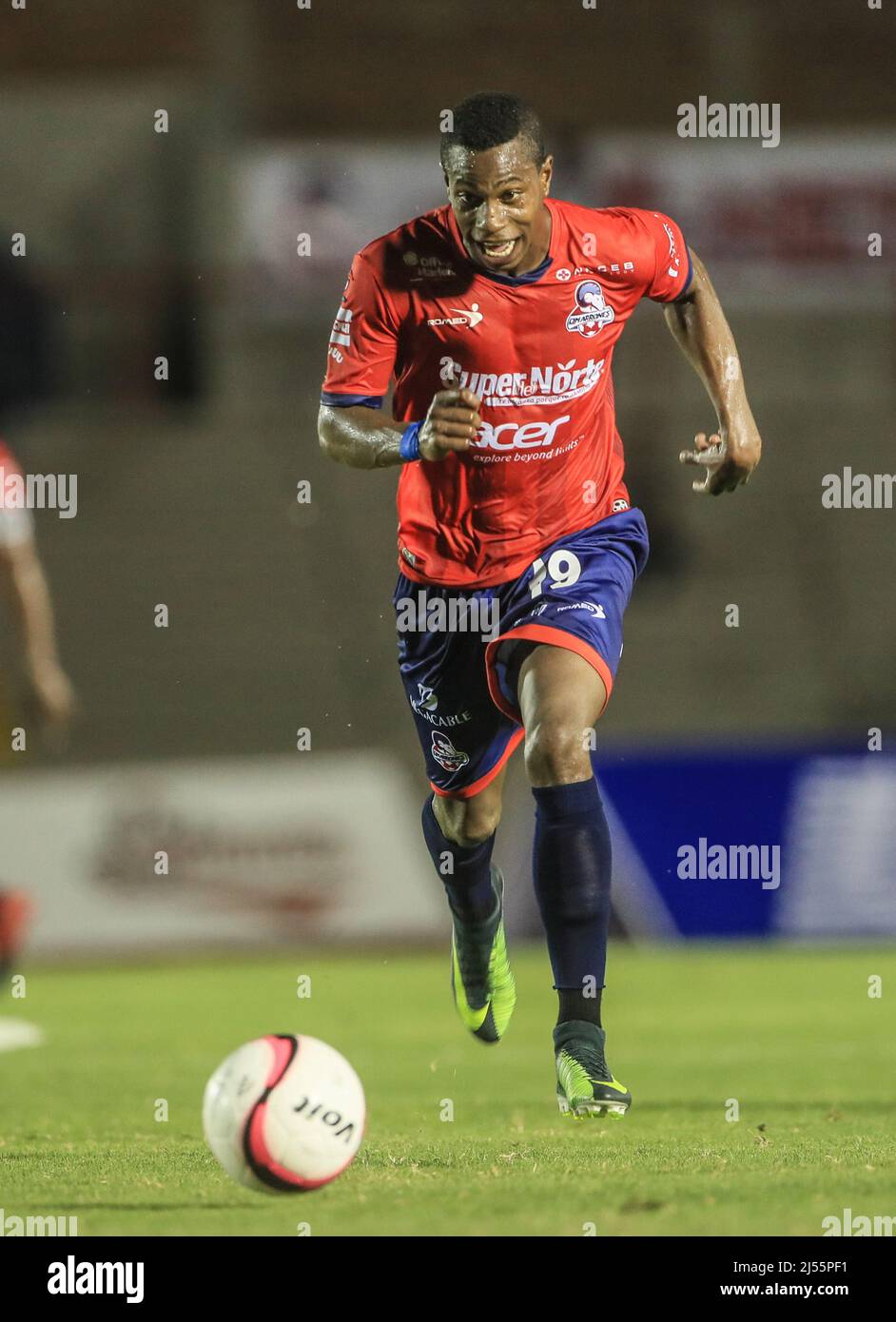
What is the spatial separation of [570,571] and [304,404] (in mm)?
12917

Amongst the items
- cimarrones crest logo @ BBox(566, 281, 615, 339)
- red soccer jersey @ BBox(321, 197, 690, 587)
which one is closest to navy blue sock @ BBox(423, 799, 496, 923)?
red soccer jersey @ BBox(321, 197, 690, 587)

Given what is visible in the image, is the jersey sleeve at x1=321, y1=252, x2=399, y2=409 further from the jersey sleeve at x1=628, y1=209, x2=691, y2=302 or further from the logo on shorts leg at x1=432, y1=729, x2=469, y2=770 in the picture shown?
the logo on shorts leg at x1=432, y1=729, x2=469, y2=770

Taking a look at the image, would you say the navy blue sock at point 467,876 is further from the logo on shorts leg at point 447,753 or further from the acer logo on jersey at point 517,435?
the acer logo on jersey at point 517,435

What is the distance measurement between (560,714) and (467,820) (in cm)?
115

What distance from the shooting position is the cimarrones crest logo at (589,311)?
581 centimetres

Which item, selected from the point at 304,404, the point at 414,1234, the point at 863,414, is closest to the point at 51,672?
the point at 414,1234

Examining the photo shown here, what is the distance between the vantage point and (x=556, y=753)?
5.45 meters

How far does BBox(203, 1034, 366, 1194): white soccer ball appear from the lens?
4.57m

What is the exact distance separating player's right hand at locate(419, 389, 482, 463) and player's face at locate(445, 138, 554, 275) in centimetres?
61

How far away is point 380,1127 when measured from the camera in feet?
20.2

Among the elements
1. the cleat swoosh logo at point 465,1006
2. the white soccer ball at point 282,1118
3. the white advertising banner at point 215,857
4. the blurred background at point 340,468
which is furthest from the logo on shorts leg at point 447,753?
the white advertising banner at point 215,857

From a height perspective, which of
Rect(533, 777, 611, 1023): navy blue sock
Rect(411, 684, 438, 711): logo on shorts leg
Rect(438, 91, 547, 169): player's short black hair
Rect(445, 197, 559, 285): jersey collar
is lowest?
Rect(533, 777, 611, 1023): navy blue sock

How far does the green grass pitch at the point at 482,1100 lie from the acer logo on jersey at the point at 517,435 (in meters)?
2.03

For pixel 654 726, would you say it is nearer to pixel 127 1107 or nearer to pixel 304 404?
pixel 304 404
